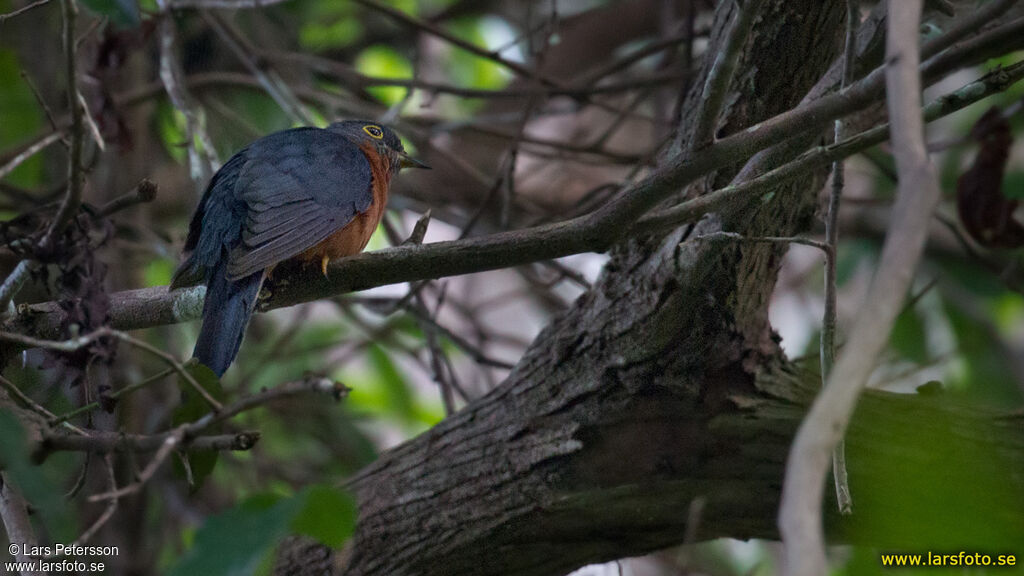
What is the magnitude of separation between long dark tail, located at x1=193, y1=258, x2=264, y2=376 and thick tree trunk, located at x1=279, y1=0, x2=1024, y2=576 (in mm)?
859

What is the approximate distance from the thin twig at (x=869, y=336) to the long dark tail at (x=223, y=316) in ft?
6.96

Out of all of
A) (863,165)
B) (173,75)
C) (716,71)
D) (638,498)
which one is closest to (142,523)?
(173,75)

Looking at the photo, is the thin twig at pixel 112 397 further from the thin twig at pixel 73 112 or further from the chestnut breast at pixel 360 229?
the chestnut breast at pixel 360 229

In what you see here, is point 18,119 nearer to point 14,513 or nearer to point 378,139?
point 378,139

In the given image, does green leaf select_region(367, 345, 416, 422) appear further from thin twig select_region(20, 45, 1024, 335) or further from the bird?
thin twig select_region(20, 45, 1024, 335)

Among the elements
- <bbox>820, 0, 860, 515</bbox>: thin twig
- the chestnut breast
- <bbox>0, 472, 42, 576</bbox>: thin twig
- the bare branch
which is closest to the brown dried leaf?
<bbox>820, 0, 860, 515</bbox>: thin twig

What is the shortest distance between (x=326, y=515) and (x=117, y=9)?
2.90 meters

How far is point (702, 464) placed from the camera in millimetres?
3113

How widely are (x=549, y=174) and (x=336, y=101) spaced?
166 centimetres

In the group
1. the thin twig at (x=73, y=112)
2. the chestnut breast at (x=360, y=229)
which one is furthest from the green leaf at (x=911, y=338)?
the thin twig at (x=73, y=112)

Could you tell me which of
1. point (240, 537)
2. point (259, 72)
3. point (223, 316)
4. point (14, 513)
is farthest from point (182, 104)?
point (240, 537)

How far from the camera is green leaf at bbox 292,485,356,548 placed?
1.80 m

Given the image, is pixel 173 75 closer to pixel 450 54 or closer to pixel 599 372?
pixel 599 372

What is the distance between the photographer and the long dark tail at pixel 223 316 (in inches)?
116
